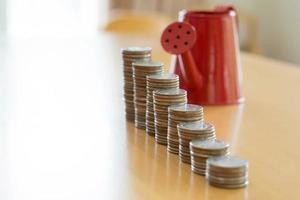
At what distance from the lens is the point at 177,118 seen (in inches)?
Answer: 34.1

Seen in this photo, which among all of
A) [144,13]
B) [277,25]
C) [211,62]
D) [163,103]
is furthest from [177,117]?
[277,25]

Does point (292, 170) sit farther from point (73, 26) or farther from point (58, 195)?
point (73, 26)

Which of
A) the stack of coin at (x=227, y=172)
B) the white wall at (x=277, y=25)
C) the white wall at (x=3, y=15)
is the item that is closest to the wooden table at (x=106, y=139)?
the stack of coin at (x=227, y=172)

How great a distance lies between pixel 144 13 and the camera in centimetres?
357

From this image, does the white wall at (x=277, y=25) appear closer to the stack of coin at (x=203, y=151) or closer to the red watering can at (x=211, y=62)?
the red watering can at (x=211, y=62)

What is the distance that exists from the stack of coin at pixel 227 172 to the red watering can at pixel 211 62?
15.5 inches

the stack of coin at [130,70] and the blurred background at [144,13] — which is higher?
the blurred background at [144,13]

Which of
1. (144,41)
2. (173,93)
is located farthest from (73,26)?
(173,93)

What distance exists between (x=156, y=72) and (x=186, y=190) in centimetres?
27

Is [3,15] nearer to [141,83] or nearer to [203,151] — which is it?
[141,83]

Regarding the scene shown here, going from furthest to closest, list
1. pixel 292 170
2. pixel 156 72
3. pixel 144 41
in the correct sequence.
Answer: pixel 144 41, pixel 156 72, pixel 292 170

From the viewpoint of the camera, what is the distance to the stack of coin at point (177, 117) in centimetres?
86

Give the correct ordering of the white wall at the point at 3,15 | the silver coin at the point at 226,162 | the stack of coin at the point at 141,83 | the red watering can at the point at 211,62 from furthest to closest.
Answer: the white wall at the point at 3,15 < the red watering can at the point at 211,62 < the stack of coin at the point at 141,83 < the silver coin at the point at 226,162

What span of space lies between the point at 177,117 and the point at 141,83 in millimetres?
148
